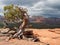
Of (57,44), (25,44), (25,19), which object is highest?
(25,19)

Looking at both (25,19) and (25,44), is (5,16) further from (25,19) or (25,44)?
(25,44)

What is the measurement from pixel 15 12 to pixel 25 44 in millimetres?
10235

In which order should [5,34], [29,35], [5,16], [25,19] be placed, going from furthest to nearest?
1. [5,16]
2. [29,35]
3. [5,34]
4. [25,19]

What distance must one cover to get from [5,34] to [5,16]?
5.65 meters

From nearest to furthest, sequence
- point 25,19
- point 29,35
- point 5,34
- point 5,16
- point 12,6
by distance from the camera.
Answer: point 25,19 < point 5,34 < point 29,35 < point 12,6 < point 5,16

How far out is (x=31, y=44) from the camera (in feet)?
45.3

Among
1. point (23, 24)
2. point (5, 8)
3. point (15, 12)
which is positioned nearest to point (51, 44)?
point (23, 24)

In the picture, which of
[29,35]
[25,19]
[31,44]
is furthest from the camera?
[29,35]

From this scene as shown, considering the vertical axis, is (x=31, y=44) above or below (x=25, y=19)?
below

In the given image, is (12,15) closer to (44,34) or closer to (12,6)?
(12,6)

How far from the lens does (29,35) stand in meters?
22.0

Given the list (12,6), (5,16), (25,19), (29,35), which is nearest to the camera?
(25,19)

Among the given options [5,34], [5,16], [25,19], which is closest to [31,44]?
[25,19]

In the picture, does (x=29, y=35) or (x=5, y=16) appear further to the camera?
(x=5, y=16)
